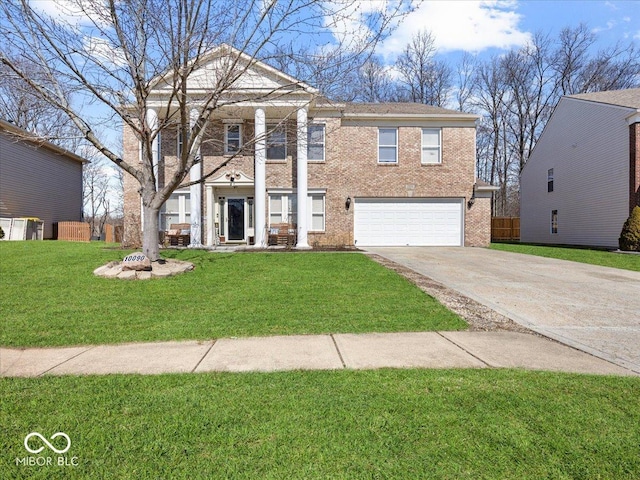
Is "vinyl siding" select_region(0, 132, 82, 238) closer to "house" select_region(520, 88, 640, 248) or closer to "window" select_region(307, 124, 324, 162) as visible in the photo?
"window" select_region(307, 124, 324, 162)

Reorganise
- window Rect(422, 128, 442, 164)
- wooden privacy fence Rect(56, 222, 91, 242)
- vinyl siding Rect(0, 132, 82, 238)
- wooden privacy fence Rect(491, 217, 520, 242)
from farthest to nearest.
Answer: wooden privacy fence Rect(491, 217, 520, 242), wooden privacy fence Rect(56, 222, 91, 242), vinyl siding Rect(0, 132, 82, 238), window Rect(422, 128, 442, 164)

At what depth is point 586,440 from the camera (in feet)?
7.40

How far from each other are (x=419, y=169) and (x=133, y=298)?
13793 mm

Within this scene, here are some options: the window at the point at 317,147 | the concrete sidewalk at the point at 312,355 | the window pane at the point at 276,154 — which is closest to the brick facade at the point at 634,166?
the window at the point at 317,147

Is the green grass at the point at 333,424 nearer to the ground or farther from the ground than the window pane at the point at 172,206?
nearer to the ground

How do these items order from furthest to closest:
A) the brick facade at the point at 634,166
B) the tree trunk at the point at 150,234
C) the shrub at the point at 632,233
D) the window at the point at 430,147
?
the window at the point at 430,147 → the brick facade at the point at 634,166 → the shrub at the point at 632,233 → the tree trunk at the point at 150,234

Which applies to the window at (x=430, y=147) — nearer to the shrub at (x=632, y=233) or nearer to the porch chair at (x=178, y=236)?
the shrub at (x=632, y=233)

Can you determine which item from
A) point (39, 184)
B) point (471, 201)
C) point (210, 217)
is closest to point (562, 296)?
point (471, 201)

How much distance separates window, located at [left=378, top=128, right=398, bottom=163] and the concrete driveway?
6940mm

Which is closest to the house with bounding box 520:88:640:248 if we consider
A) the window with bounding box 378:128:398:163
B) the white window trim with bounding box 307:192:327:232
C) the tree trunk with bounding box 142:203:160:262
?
the window with bounding box 378:128:398:163

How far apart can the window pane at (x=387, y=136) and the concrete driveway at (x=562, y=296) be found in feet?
24.4

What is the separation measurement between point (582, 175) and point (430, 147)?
9939mm

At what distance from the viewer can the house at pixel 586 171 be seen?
55.7 ft

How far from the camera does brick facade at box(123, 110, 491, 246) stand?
16359 millimetres
